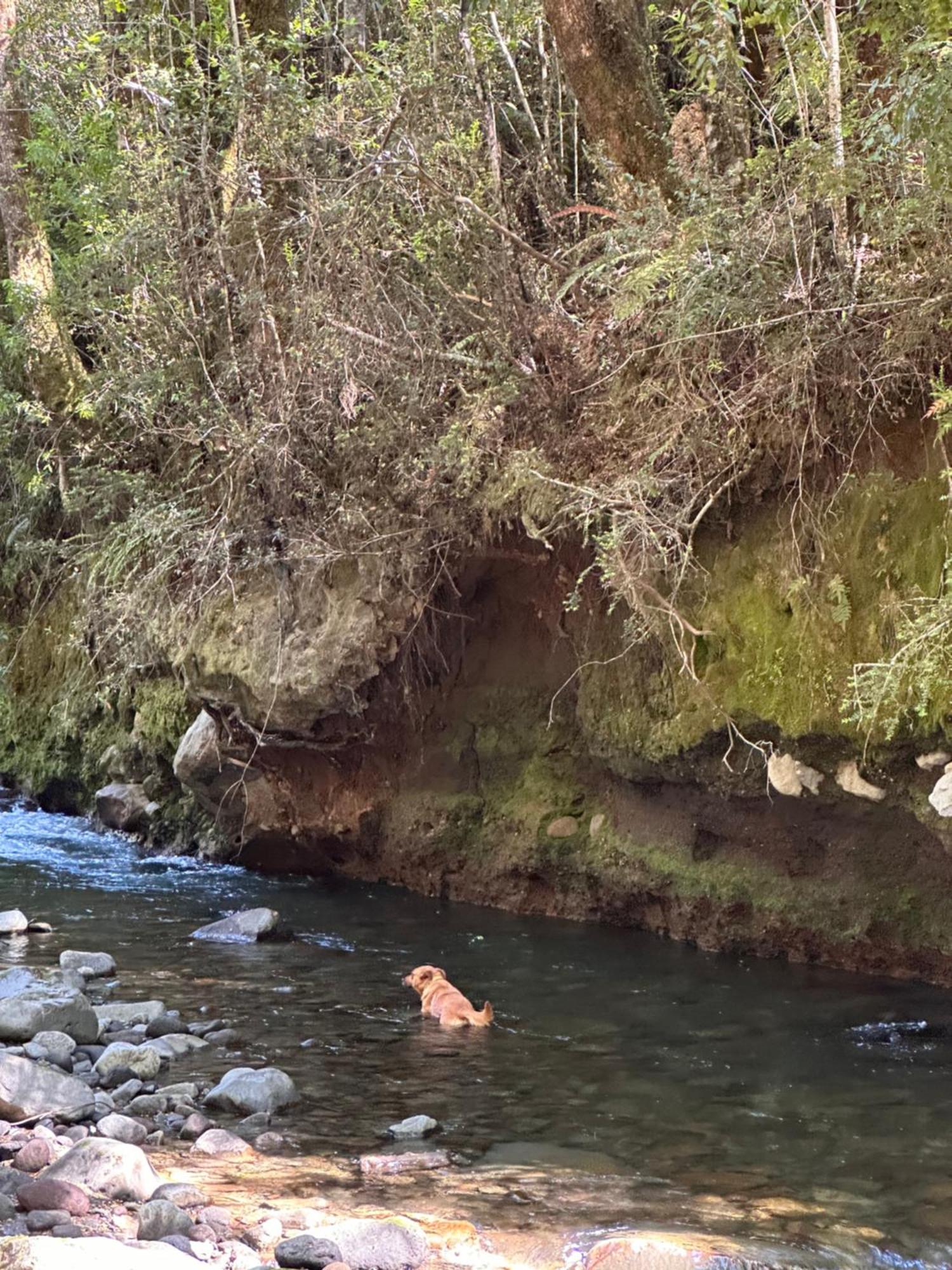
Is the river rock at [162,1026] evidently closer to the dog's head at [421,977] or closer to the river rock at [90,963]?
the river rock at [90,963]

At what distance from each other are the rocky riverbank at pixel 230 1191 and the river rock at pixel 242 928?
223 centimetres

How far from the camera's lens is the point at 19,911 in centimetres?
816

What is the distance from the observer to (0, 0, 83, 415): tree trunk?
12375 mm

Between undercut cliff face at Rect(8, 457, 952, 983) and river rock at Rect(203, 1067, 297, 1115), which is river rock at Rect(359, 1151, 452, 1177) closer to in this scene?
river rock at Rect(203, 1067, 297, 1115)

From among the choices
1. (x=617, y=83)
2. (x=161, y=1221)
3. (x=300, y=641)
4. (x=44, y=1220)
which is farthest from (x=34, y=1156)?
(x=617, y=83)

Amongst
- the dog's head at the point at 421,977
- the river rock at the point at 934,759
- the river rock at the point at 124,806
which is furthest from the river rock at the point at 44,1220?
the river rock at the point at 124,806

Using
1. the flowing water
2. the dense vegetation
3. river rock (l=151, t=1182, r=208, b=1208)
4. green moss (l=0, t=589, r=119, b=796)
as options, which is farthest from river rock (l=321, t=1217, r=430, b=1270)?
green moss (l=0, t=589, r=119, b=796)

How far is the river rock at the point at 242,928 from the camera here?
7840 millimetres

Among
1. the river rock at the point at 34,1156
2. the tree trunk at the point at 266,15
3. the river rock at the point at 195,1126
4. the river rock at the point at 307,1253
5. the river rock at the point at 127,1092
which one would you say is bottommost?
the river rock at the point at 127,1092

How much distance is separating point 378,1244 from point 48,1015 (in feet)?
8.82

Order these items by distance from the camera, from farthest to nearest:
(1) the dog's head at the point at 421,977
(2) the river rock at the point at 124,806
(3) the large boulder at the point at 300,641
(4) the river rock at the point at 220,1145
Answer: (2) the river rock at the point at 124,806
(3) the large boulder at the point at 300,641
(1) the dog's head at the point at 421,977
(4) the river rock at the point at 220,1145

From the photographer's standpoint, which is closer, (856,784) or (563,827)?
(856,784)

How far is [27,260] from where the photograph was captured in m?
12.7

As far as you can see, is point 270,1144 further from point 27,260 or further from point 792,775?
point 27,260
